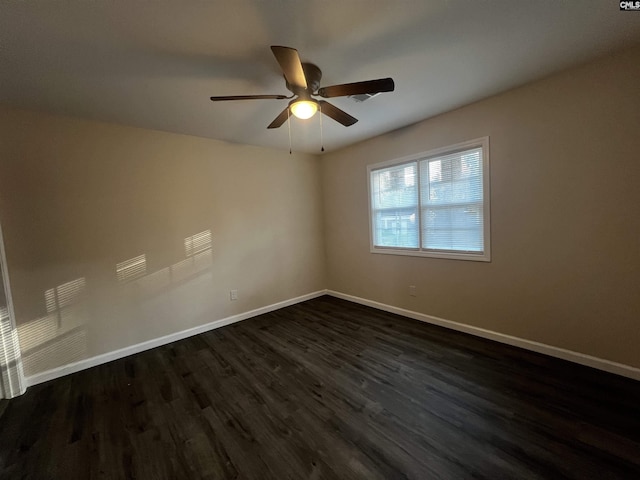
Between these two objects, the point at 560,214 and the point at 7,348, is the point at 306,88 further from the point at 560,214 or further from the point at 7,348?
the point at 7,348

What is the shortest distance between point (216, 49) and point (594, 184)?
3.08 metres

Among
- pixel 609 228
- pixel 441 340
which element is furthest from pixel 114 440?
pixel 609 228

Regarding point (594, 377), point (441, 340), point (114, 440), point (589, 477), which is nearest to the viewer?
point (589, 477)

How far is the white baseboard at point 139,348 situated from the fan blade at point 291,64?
10.0 ft

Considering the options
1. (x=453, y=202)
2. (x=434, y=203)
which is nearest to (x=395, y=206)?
(x=434, y=203)

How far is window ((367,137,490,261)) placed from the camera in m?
2.70

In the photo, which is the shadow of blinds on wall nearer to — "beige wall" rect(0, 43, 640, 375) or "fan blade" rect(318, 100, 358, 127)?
"beige wall" rect(0, 43, 640, 375)

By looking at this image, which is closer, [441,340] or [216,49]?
[216,49]

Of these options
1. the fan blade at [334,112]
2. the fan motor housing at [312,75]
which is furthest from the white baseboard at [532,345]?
the fan motor housing at [312,75]

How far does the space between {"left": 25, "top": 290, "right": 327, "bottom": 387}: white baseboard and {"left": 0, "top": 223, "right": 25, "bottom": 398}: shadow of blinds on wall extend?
5.6 inches

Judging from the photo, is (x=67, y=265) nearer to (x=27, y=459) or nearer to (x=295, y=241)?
(x=27, y=459)

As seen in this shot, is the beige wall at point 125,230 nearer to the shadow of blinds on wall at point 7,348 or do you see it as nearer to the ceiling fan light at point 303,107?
the shadow of blinds on wall at point 7,348

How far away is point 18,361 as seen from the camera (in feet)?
7.26

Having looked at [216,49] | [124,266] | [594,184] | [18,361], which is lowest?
[18,361]
